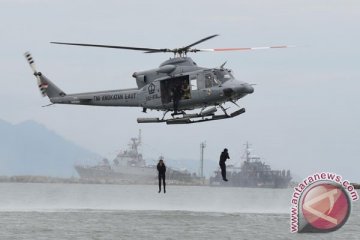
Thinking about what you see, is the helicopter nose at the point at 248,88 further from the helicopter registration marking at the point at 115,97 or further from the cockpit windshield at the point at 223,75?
the helicopter registration marking at the point at 115,97

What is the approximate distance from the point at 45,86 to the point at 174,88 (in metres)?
10.3

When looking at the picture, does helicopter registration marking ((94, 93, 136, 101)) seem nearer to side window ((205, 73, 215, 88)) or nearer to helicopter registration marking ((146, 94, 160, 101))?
helicopter registration marking ((146, 94, 160, 101))

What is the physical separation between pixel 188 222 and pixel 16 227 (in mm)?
10462

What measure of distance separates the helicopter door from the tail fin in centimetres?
794

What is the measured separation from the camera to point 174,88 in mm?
50875

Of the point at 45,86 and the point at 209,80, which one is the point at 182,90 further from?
the point at 45,86

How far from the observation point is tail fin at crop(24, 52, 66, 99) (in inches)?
2206

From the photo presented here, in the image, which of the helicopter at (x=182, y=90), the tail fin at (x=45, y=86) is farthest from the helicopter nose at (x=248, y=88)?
the tail fin at (x=45, y=86)

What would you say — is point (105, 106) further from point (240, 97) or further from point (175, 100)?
point (240, 97)

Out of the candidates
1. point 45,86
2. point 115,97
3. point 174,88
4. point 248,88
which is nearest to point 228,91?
point 248,88

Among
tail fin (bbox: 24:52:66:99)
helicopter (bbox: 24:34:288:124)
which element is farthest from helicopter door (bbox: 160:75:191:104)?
tail fin (bbox: 24:52:66:99)

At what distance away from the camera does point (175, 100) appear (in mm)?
50625

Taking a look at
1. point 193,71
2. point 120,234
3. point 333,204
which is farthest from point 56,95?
point 333,204

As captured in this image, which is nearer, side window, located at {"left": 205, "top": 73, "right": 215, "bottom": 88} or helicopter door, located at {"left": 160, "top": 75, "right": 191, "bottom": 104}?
side window, located at {"left": 205, "top": 73, "right": 215, "bottom": 88}
